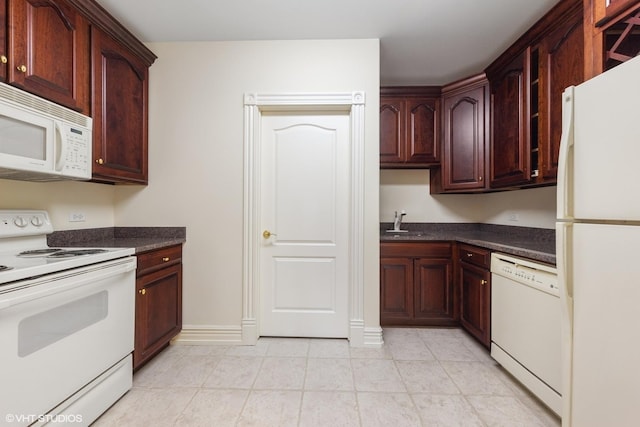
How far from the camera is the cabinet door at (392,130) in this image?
3.00 meters

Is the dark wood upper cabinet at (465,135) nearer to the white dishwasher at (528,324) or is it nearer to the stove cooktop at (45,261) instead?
the white dishwasher at (528,324)

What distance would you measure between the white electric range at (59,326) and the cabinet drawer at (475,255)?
248cm

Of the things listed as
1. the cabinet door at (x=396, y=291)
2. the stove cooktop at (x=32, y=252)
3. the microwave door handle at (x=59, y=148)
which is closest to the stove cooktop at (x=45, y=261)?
the stove cooktop at (x=32, y=252)

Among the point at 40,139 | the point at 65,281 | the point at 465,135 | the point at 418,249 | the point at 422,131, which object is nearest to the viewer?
the point at 65,281

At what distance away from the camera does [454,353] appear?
227 centimetres

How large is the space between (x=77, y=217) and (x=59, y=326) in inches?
43.1

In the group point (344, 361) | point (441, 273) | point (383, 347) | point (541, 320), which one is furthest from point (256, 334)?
point (541, 320)

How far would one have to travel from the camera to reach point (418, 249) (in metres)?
2.71

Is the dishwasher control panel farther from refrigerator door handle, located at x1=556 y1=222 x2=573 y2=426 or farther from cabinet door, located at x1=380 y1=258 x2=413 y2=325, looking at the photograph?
cabinet door, located at x1=380 y1=258 x2=413 y2=325

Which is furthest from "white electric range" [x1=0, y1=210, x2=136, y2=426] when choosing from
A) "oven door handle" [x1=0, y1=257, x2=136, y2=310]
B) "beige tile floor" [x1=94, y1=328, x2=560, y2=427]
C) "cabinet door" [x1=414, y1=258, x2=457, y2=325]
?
"cabinet door" [x1=414, y1=258, x2=457, y2=325]

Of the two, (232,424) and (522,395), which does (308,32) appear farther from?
(522,395)

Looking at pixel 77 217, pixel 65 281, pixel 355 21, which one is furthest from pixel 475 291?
pixel 77 217

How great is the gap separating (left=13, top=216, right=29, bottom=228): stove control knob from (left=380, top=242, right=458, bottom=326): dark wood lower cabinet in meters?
2.58

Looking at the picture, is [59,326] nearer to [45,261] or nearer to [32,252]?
[45,261]
